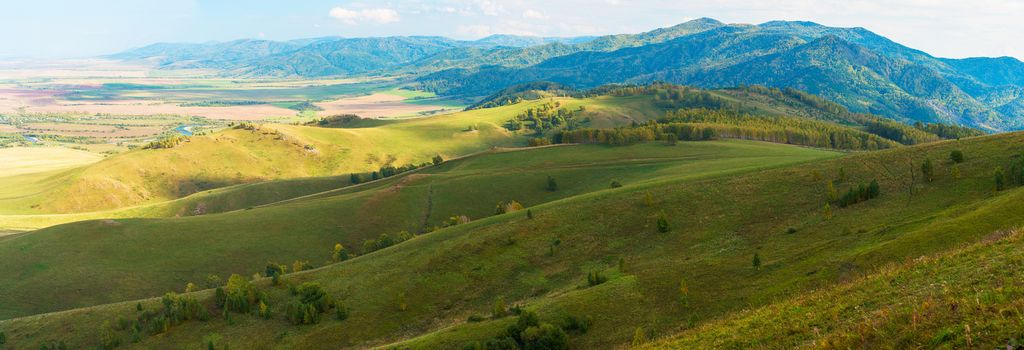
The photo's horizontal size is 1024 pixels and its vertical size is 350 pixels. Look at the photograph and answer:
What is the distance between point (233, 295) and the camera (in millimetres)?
72500

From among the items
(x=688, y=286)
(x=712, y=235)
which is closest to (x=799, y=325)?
(x=688, y=286)

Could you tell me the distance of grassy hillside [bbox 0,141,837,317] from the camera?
338 feet

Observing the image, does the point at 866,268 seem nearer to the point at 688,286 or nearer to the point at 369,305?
the point at 688,286

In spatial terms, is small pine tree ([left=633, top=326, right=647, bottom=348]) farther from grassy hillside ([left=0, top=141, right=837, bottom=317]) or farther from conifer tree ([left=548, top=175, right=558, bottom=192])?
conifer tree ([left=548, top=175, right=558, bottom=192])

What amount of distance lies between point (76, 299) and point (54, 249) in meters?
20.8

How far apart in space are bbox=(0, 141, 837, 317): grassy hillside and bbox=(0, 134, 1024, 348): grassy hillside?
2747cm

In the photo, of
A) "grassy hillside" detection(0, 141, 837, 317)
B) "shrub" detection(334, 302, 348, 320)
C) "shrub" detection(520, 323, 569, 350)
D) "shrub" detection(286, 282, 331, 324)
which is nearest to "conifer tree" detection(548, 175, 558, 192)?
"grassy hillside" detection(0, 141, 837, 317)

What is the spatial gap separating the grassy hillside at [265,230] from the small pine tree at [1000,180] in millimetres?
43174

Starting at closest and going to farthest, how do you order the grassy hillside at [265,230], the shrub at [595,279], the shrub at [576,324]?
the shrub at [576,324] → the shrub at [595,279] → the grassy hillside at [265,230]

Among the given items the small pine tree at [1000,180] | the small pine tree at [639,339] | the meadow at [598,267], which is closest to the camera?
the meadow at [598,267]

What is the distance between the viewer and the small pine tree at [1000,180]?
58478 mm

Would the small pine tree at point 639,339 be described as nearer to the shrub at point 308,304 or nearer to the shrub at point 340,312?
the shrub at point 340,312

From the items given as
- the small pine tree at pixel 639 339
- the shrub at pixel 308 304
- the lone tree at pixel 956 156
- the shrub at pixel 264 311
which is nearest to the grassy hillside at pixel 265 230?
the lone tree at pixel 956 156

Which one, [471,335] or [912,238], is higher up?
[912,238]
